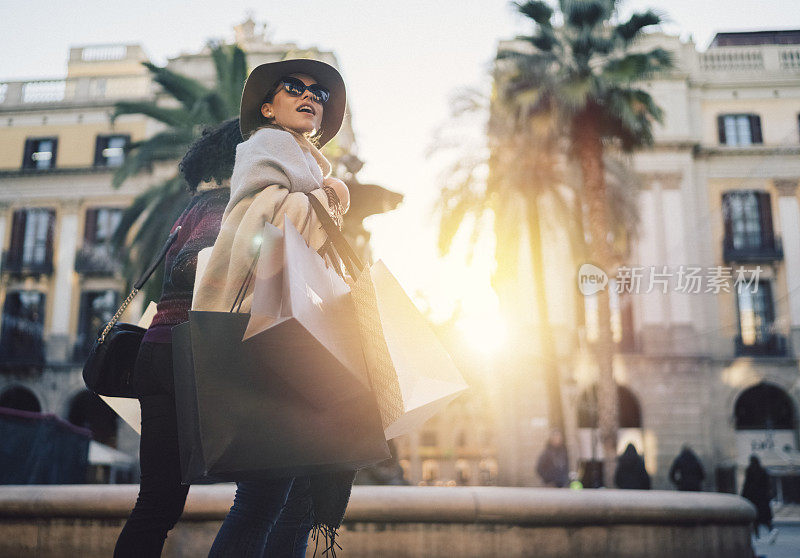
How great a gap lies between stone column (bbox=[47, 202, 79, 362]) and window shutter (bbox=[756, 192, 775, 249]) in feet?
91.3

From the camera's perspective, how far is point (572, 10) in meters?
17.7

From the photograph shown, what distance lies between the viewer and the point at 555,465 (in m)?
13.8

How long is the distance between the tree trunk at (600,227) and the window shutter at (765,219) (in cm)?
1387

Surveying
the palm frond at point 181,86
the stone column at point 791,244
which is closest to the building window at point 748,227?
the stone column at point 791,244

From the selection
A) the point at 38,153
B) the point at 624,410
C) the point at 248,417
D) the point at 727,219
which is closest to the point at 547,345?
the point at 624,410

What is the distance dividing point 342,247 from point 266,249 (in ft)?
1.05

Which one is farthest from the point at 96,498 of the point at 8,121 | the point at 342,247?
the point at 8,121

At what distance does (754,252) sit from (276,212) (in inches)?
1181

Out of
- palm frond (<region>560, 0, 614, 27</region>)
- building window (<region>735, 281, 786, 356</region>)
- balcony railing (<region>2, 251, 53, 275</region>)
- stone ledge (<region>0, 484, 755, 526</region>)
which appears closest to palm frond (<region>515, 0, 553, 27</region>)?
palm frond (<region>560, 0, 614, 27</region>)

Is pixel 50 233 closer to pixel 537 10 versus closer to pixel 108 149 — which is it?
pixel 108 149

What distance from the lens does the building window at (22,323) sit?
30.9 meters

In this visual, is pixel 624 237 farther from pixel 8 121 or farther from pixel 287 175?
pixel 8 121

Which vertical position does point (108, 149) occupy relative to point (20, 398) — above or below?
above

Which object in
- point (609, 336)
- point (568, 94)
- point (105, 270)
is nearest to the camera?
point (568, 94)
